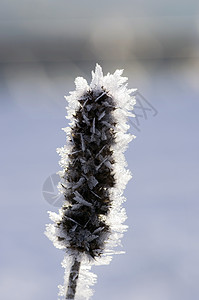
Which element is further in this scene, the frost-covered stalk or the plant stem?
the frost-covered stalk

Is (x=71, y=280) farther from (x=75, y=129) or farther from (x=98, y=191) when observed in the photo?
(x=75, y=129)

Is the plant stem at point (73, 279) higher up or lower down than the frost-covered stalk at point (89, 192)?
lower down

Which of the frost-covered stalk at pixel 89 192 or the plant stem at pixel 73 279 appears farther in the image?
the frost-covered stalk at pixel 89 192

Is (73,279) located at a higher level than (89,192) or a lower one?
lower

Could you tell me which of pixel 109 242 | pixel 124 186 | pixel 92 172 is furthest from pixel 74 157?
pixel 109 242

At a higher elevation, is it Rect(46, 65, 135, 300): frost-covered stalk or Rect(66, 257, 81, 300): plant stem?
Rect(46, 65, 135, 300): frost-covered stalk

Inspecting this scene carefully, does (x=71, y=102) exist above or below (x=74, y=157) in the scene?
above
